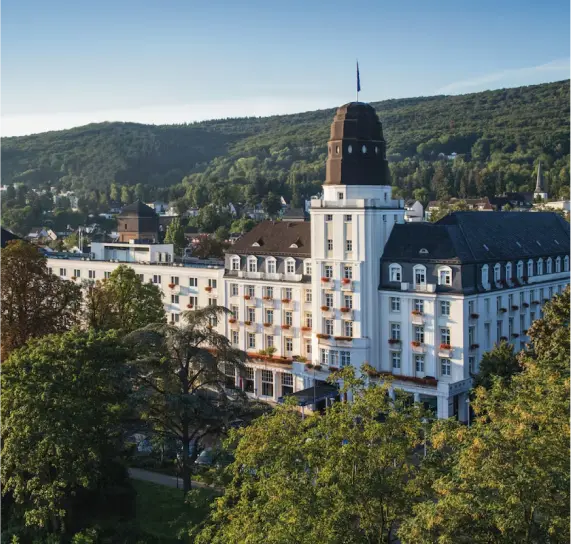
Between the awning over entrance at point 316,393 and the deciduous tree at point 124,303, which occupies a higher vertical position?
the deciduous tree at point 124,303

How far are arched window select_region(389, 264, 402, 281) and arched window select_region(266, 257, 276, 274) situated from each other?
37.2ft

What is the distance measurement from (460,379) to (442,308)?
17.4 feet

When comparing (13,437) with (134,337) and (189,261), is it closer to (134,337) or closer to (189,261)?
(134,337)

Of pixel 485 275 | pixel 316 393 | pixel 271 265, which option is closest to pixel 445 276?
pixel 485 275

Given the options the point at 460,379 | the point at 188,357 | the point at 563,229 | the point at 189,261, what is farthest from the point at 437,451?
the point at 189,261

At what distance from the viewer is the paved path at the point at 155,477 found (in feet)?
155

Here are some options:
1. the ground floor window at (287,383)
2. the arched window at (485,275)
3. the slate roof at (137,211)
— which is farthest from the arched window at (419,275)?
the slate roof at (137,211)

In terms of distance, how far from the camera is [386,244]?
6325cm

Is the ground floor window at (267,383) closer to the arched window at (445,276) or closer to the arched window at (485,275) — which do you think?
the arched window at (445,276)

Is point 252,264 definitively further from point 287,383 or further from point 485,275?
point 485,275

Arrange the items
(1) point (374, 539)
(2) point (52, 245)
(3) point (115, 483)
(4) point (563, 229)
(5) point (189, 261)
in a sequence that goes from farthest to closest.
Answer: (2) point (52, 245) < (5) point (189, 261) < (4) point (563, 229) < (3) point (115, 483) < (1) point (374, 539)

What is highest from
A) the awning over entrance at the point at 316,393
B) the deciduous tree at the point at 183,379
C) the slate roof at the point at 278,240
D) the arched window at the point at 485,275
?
the slate roof at the point at 278,240

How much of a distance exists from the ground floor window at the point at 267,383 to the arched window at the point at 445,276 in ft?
56.8

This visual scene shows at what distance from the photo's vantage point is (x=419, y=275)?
60.5 meters
